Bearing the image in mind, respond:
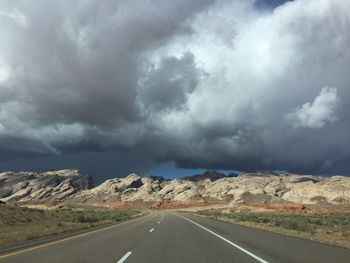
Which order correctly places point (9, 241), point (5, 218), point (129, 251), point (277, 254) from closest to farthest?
point (277, 254) < point (129, 251) < point (9, 241) < point (5, 218)

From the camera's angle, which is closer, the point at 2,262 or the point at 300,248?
the point at 2,262

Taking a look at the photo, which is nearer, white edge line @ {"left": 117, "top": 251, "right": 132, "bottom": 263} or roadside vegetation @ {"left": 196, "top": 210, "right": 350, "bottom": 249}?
white edge line @ {"left": 117, "top": 251, "right": 132, "bottom": 263}

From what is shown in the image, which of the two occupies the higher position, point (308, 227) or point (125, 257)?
point (308, 227)

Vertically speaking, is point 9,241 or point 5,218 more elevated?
point 5,218

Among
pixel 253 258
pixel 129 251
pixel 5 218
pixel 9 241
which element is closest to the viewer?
pixel 253 258

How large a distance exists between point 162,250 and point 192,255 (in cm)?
192

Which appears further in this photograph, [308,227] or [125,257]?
[308,227]

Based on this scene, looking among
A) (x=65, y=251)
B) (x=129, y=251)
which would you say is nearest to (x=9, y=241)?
(x=65, y=251)

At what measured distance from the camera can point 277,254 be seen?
1580 centimetres

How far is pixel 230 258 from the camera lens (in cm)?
1477

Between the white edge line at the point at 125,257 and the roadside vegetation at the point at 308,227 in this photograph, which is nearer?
the white edge line at the point at 125,257

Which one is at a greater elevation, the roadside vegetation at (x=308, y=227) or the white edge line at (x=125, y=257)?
the roadside vegetation at (x=308, y=227)

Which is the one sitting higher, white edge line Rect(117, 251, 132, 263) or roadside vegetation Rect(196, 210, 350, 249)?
roadside vegetation Rect(196, 210, 350, 249)

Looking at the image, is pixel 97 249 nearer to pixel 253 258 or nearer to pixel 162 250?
pixel 162 250
